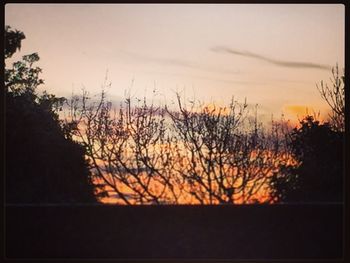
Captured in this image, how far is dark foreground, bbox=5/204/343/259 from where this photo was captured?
3293 mm

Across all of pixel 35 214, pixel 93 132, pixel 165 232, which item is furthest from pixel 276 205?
pixel 35 214

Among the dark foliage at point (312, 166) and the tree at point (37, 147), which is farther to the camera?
the dark foliage at point (312, 166)

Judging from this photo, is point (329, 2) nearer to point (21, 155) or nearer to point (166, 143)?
point (166, 143)

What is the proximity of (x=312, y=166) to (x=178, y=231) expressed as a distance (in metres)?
0.95

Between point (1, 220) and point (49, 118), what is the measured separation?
0.93m

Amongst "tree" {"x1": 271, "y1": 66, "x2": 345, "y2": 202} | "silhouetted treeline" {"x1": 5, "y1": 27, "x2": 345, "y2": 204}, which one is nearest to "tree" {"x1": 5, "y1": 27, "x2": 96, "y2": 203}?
"silhouetted treeline" {"x1": 5, "y1": 27, "x2": 345, "y2": 204}

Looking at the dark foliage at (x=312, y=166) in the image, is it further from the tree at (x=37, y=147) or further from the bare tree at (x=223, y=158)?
the tree at (x=37, y=147)

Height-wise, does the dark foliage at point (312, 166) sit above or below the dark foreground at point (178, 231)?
above

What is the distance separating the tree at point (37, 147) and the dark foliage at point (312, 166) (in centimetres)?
126

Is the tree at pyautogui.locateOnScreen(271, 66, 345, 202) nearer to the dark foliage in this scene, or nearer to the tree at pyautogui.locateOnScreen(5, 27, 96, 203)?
the dark foliage

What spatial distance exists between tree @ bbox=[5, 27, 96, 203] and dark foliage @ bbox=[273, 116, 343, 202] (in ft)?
4.14

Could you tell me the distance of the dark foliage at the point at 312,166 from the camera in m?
3.54

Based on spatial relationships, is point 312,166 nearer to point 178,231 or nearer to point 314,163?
point 314,163

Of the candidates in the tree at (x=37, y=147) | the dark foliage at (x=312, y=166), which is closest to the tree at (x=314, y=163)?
the dark foliage at (x=312, y=166)
